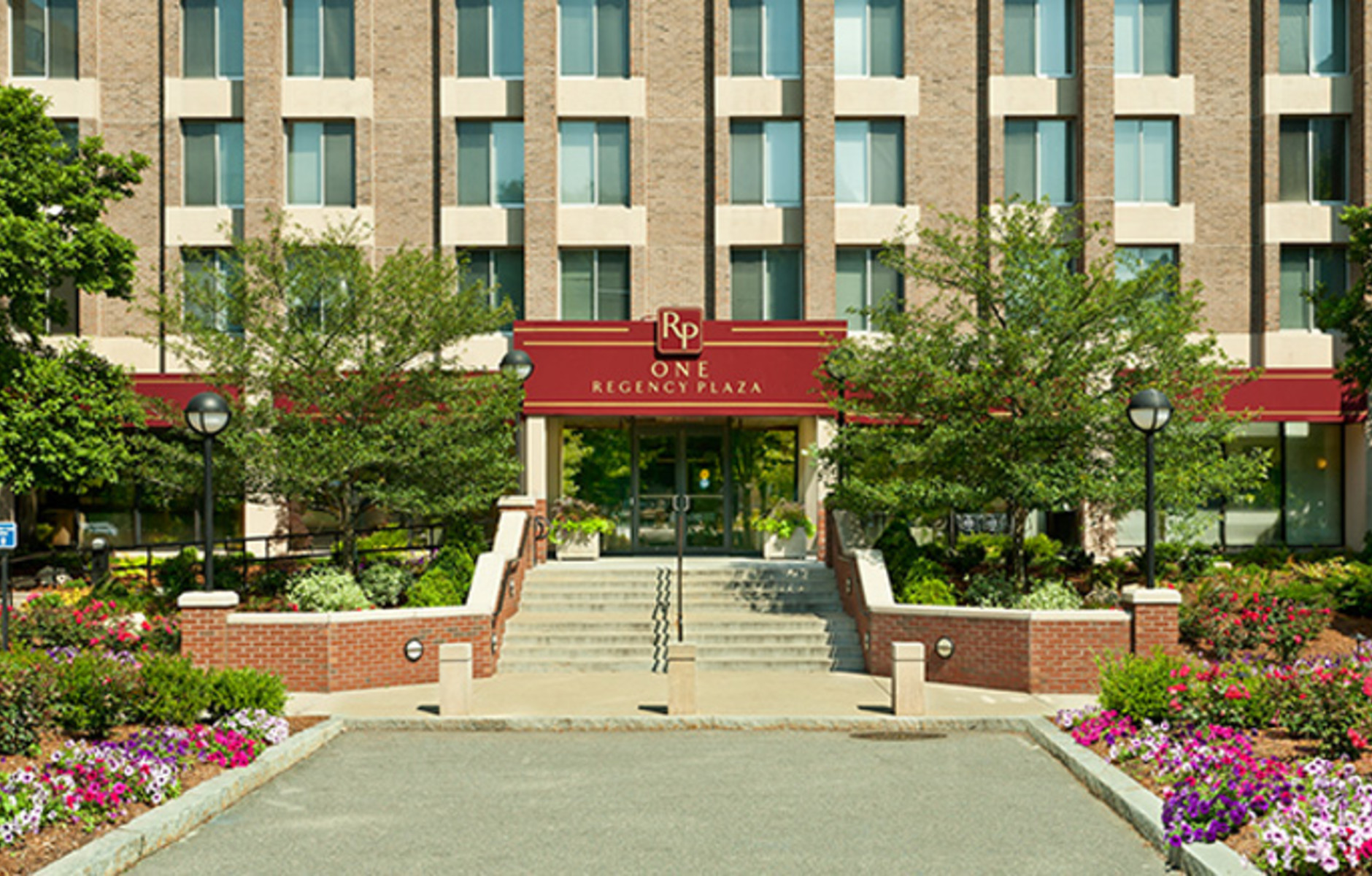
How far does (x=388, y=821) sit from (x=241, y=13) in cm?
2558

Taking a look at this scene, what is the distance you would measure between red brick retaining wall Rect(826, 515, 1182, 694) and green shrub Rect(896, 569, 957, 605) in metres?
0.67

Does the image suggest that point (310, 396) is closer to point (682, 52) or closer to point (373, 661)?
point (373, 661)

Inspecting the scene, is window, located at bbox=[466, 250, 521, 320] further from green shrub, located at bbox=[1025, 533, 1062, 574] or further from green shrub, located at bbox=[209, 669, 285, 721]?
green shrub, located at bbox=[209, 669, 285, 721]

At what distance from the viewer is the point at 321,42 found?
30469 millimetres

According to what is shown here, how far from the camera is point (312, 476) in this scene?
19.8m

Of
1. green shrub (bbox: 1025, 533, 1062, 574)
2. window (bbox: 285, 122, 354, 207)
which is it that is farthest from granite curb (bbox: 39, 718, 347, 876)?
window (bbox: 285, 122, 354, 207)

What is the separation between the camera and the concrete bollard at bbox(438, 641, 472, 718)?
14969mm

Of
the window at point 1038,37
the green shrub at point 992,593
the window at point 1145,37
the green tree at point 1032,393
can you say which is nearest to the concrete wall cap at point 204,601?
the green tree at point 1032,393

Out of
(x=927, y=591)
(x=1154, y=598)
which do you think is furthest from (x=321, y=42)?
(x=1154, y=598)

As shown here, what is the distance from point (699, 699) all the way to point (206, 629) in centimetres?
679

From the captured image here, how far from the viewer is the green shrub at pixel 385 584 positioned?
20094 millimetres

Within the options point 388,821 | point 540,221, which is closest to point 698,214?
point 540,221

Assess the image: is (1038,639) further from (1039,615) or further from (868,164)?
(868,164)

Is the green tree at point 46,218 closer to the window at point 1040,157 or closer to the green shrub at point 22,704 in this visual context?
the green shrub at point 22,704
